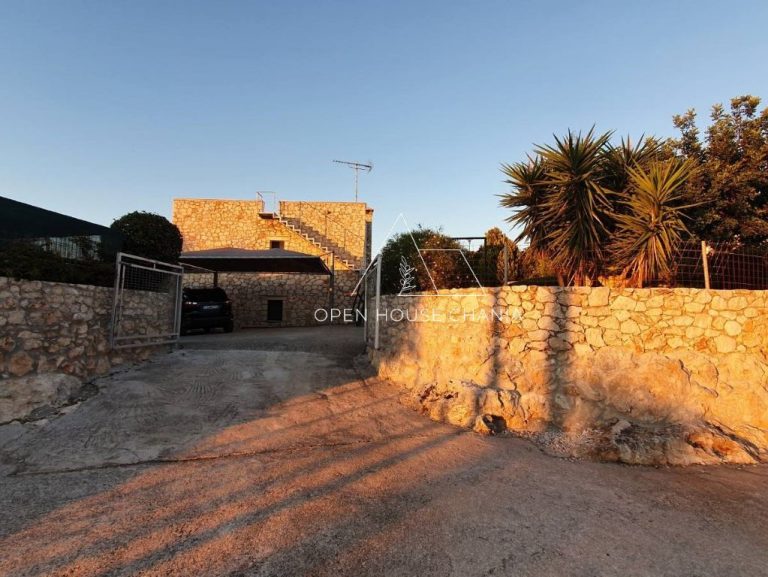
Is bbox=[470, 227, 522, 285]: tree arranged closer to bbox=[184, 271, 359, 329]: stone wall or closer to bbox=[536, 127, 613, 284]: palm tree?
bbox=[536, 127, 613, 284]: palm tree

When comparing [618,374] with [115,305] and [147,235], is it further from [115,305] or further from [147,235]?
[147,235]

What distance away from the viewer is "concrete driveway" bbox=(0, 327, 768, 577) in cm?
280

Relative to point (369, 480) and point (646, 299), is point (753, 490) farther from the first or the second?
point (369, 480)

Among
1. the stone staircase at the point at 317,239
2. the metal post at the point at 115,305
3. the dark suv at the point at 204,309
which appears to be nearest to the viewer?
the metal post at the point at 115,305

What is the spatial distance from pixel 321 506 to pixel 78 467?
2.60 meters

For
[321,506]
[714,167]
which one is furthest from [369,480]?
[714,167]

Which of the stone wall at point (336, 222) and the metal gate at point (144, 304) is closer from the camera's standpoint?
the metal gate at point (144, 304)

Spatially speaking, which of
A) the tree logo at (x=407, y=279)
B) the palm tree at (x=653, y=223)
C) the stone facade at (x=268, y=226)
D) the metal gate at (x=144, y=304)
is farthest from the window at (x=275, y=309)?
the palm tree at (x=653, y=223)

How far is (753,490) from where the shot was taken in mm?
4238

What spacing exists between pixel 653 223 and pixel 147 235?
404 inches

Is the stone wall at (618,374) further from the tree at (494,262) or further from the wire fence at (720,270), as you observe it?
the tree at (494,262)

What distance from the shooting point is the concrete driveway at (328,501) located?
2801 mm

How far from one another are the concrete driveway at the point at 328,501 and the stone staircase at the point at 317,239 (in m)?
17.4

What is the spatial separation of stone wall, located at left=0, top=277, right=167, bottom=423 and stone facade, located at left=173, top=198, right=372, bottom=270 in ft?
55.1
